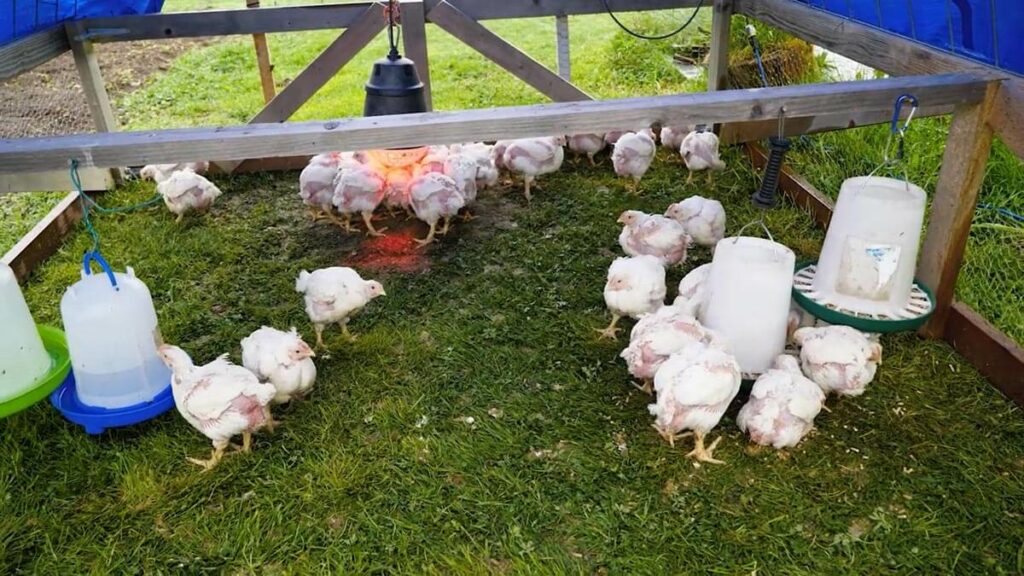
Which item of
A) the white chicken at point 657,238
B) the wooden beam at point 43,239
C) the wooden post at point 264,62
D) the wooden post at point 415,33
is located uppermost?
the wooden post at point 415,33

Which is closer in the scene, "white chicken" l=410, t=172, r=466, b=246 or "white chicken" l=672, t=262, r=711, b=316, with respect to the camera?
"white chicken" l=672, t=262, r=711, b=316

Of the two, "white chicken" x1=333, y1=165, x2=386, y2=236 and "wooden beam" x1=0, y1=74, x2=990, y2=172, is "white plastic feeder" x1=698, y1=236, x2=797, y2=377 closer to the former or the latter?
"wooden beam" x1=0, y1=74, x2=990, y2=172

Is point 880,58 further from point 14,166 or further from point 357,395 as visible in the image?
point 14,166

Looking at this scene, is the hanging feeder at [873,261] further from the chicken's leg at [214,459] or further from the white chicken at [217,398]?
the chicken's leg at [214,459]

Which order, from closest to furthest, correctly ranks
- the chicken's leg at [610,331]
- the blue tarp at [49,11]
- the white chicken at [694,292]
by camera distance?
the white chicken at [694,292]
the chicken's leg at [610,331]
the blue tarp at [49,11]

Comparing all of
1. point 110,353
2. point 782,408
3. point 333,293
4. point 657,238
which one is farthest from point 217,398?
point 657,238

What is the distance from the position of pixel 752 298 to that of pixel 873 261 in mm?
465

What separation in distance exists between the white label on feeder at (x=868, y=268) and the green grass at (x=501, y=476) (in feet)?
1.32

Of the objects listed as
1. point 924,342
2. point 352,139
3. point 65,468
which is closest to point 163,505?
point 65,468

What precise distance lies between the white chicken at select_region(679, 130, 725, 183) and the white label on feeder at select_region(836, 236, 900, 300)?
1818 mm

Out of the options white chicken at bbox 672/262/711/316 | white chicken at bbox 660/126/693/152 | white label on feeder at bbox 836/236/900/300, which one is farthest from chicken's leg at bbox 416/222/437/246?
white label on feeder at bbox 836/236/900/300

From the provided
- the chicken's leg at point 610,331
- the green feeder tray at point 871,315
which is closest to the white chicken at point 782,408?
the green feeder tray at point 871,315

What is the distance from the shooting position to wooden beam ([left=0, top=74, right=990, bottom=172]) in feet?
7.25

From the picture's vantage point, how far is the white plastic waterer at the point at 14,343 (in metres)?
2.52
